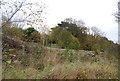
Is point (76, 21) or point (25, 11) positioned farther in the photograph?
point (76, 21)

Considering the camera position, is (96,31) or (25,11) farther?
→ (96,31)

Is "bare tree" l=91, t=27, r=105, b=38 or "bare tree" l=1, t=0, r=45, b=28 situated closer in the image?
"bare tree" l=1, t=0, r=45, b=28

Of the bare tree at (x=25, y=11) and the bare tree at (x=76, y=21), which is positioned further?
the bare tree at (x=76, y=21)

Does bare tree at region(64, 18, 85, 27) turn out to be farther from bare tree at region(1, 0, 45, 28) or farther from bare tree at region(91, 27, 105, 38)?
bare tree at region(1, 0, 45, 28)

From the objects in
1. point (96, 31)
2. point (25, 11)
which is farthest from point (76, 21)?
point (25, 11)

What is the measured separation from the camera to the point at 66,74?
3561 millimetres

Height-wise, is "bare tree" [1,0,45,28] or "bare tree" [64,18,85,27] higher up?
"bare tree" [64,18,85,27]

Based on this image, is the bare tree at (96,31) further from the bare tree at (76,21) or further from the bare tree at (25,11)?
the bare tree at (25,11)

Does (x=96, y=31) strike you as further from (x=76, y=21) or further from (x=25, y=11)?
(x=25, y=11)

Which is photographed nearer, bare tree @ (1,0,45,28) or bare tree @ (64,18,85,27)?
bare tree @ (1,0,45,28)

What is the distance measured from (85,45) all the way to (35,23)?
1252 centimetres

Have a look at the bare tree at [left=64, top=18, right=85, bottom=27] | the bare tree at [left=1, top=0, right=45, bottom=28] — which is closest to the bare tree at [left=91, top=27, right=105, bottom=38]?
the bare tree at [left=64, top=18, right=85, bottom=27]

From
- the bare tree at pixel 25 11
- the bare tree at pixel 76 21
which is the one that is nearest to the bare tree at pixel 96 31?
the bare tree at pixel 76 21

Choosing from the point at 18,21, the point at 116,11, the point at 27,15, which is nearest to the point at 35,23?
the point at 27,15
